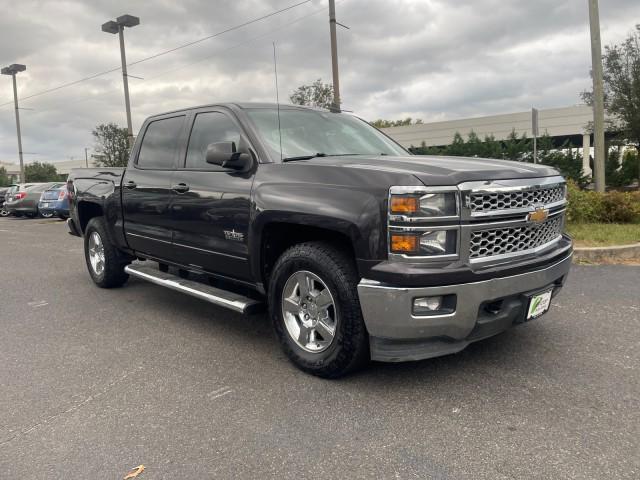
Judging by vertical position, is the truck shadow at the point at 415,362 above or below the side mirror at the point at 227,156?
below

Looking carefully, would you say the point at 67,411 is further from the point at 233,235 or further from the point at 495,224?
the point at 495,224

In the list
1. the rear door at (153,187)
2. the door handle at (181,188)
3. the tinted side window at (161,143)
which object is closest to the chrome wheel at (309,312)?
the door handle at (181,188)

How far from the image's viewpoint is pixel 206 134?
4508 mm

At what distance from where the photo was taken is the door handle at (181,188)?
443cm

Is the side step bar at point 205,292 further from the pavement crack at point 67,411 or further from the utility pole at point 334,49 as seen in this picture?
the utility pole at point 334,49

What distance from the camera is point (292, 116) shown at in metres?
4.43

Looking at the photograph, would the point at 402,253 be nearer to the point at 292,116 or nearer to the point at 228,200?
the point at 228,200

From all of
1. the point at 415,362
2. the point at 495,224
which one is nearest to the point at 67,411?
the point at 415,362

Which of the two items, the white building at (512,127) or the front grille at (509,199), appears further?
the white building at (512,127)

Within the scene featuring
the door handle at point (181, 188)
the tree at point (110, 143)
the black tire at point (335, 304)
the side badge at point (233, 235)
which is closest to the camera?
the black tire at point (335, 304)

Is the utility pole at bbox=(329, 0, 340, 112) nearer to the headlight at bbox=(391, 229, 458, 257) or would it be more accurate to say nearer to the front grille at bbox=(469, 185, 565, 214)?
the front grille at bbox=(469, 185, 565, 214)

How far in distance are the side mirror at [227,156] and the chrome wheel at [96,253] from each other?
9.72 ft

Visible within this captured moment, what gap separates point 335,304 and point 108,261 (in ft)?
12.4

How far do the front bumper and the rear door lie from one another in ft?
7.90
